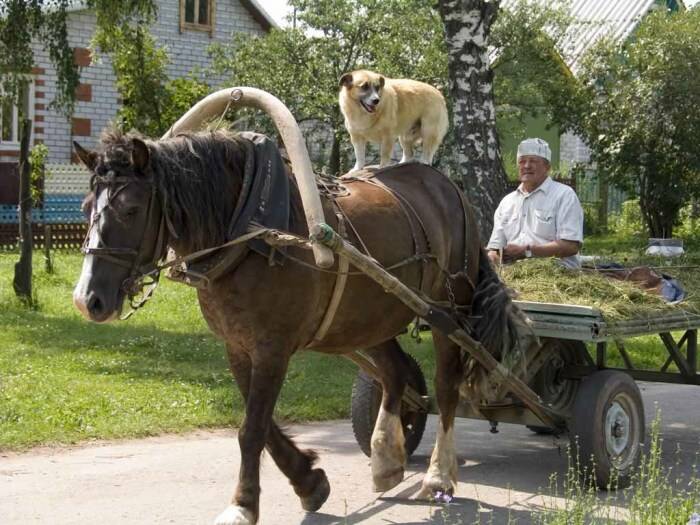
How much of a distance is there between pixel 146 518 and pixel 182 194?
1.78 metres

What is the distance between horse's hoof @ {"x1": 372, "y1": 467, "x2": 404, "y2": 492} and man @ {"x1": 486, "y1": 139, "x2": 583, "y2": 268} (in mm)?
1855

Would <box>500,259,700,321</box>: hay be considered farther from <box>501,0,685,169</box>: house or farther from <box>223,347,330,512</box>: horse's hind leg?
<box>501,0,685,169</box>: house

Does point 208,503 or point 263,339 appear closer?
point 263,339

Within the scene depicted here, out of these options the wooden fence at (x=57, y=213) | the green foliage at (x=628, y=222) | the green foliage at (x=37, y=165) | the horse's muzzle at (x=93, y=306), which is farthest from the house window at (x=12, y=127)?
the horse's muzzle at (x=93, y=306)

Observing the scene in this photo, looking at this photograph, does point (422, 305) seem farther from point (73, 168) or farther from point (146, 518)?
point (73, 168)

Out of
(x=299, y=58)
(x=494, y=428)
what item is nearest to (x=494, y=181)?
A: (x=494, y=428)

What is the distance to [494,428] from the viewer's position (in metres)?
7.05

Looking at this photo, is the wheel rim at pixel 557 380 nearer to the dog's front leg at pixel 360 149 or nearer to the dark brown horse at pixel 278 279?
the dark brown horse at pixel 278 279

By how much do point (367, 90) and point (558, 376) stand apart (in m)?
2.16

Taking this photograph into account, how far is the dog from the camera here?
22.2ft

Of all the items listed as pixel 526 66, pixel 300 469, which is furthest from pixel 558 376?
pixel 526 66

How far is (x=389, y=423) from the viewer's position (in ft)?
20.0

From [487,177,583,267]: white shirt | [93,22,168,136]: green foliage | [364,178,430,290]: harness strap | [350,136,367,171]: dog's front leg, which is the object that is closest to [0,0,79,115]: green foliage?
[350,136,367,171]: dog's front leg

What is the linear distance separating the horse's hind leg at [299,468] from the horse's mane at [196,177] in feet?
3.70
